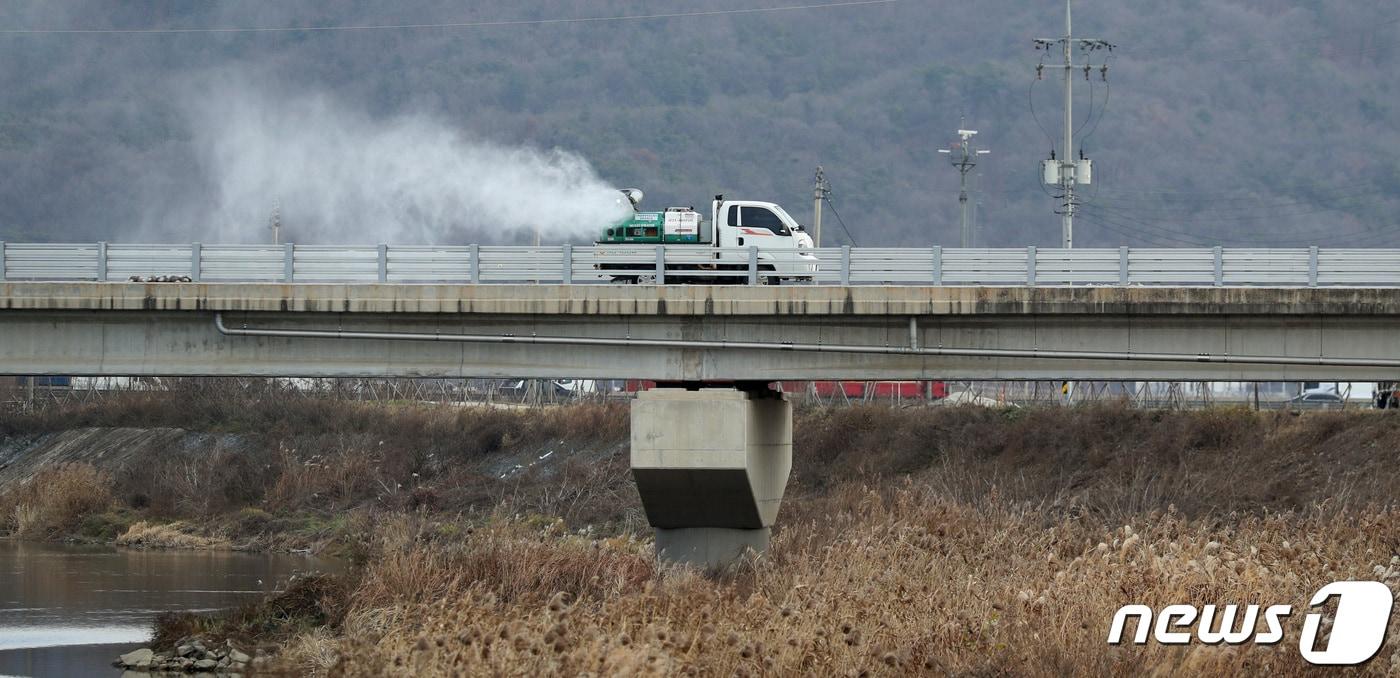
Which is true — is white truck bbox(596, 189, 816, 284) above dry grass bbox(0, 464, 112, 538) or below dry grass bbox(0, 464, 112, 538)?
above

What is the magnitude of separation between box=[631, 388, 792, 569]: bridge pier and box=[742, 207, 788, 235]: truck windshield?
16.3 ft

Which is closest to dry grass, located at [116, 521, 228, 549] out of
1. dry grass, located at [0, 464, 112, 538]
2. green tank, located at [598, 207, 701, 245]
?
dry grass, located at [0, 464, 112, 538]

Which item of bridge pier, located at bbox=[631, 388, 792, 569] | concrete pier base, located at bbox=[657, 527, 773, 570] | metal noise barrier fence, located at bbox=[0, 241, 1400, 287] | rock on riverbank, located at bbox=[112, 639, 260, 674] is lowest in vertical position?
rock on riverbank, located at bbox=[112, 639, 260, 674]

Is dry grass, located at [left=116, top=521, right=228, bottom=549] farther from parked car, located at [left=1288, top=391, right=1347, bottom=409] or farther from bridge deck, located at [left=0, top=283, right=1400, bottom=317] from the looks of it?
parked car, located at [left=1288, top=391, right=1347, bottom=409]

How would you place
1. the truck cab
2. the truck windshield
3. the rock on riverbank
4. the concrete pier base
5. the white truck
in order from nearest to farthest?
1. the rock on riverbank
2. the concrete pier base
3. the white truck
4. the truck cab
5. the truck windshield

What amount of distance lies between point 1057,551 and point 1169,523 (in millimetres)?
1764

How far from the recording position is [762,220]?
37.2 meters

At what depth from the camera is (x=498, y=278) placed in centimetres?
3303

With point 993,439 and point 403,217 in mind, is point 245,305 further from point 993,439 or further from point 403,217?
point 403,217

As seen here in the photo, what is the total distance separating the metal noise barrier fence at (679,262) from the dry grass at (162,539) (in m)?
20.2

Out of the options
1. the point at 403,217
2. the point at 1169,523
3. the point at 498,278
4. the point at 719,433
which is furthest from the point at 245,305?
the point at 403,217

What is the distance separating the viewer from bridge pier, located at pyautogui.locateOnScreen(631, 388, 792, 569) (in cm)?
3180

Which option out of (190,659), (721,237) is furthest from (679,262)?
(190,659)

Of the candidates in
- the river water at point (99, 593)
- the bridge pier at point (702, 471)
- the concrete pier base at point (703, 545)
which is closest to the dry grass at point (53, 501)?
the river water at point (99, 593)
